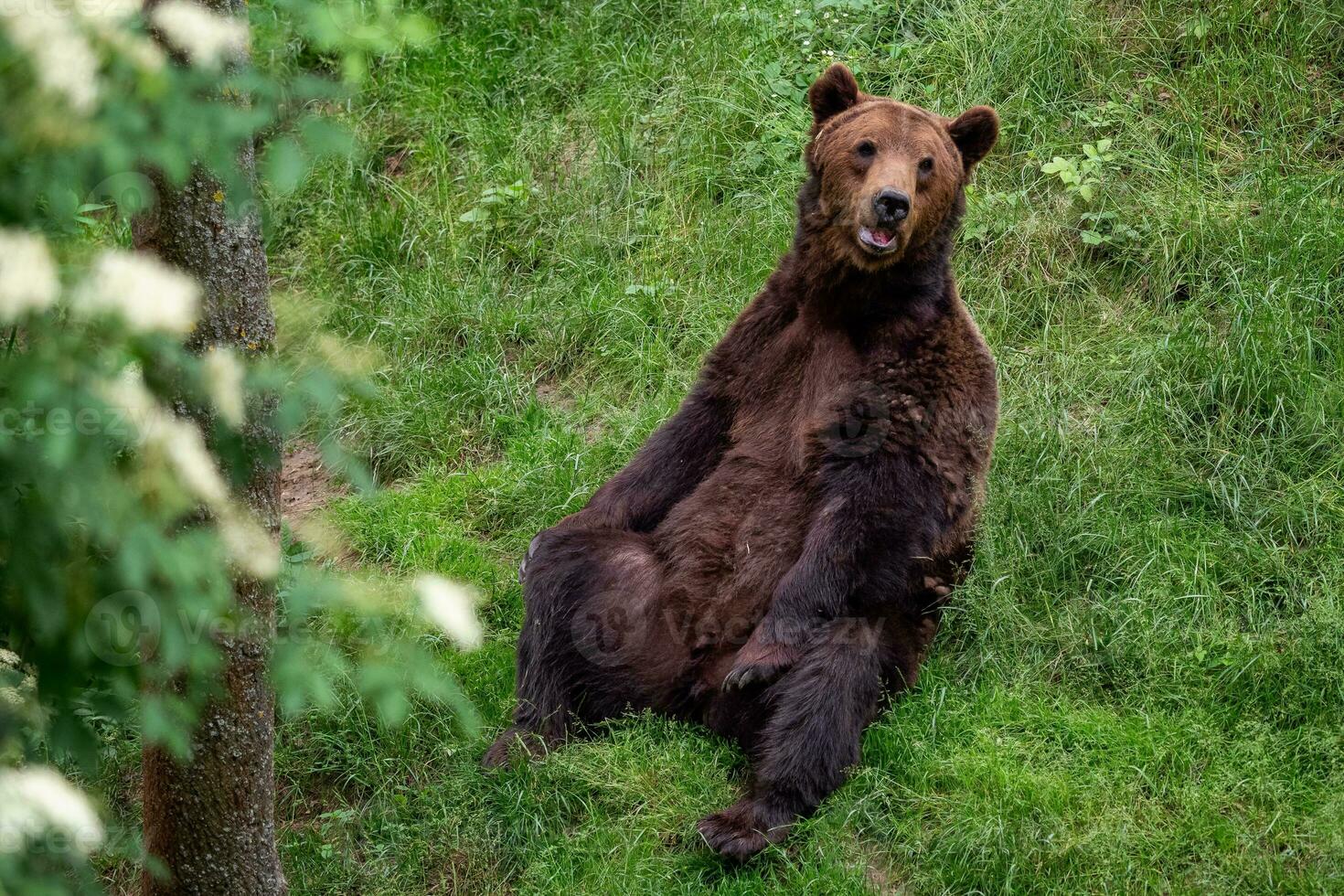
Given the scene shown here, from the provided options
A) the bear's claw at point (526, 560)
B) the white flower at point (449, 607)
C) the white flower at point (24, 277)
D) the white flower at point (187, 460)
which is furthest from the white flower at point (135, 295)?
the bear's claw at point (526, 560)

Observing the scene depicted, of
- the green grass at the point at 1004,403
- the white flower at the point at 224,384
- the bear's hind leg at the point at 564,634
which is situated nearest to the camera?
the white flower at the point at 224,384

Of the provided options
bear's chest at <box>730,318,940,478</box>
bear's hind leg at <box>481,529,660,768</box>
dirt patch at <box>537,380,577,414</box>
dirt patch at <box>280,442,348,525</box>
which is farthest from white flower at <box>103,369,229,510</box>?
dirt patch at <box>537,380,577,414</box>

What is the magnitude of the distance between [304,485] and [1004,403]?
10.8ft

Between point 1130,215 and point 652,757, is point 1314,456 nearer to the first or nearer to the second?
point 1130,215

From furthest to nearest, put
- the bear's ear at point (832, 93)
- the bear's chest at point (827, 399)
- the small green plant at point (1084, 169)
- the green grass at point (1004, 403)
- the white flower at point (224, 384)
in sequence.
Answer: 1. the small green plant at point (1084, 169)
2. the bear's ear at point (832, 93)
3. the bear's chest at point (827, 399)
4. the green grass at point (1004, 403)
5. the white flower at point (224, 384)

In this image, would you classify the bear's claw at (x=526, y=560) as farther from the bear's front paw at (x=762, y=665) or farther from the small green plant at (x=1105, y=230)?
the small green plant at (x=1105, y=230)

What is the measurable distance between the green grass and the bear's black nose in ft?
4.66

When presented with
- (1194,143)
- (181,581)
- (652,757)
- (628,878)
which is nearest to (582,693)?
(652,757)

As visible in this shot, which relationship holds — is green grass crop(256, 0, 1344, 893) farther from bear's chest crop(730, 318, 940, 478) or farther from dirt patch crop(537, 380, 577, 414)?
bear's chest crop(730, 318, 940, 478)

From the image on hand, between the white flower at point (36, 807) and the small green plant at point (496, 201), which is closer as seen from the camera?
the white flower at point (36, 807)

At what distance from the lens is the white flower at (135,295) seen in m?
1.61

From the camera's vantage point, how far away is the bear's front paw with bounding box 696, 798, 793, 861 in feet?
13.7

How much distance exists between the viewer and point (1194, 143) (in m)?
6.65

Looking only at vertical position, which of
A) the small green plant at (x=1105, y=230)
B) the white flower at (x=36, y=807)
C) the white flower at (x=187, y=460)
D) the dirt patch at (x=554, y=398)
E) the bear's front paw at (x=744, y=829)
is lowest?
the bear's front paw at (x=744, y=829)
